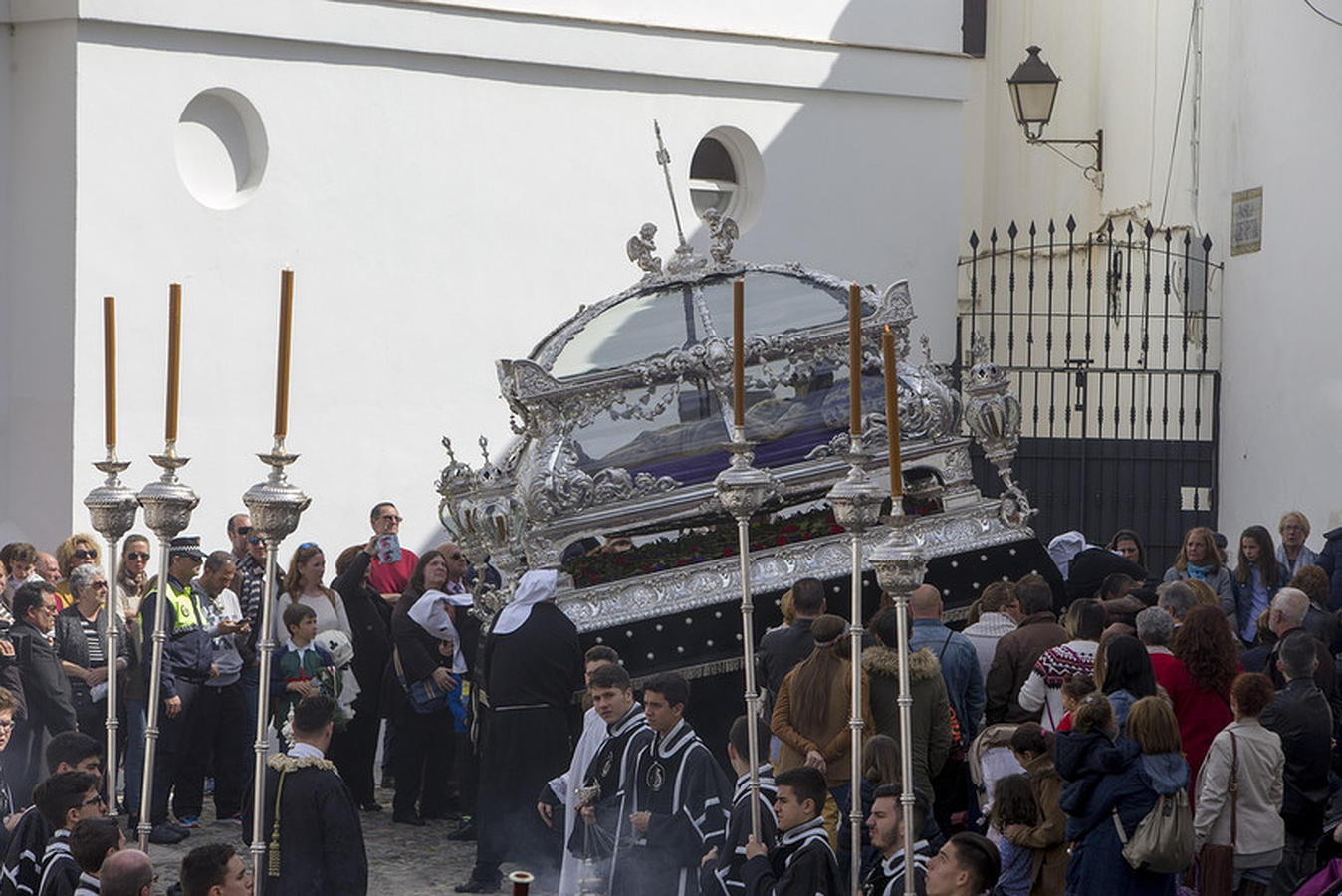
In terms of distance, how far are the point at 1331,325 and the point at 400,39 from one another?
22.5ft

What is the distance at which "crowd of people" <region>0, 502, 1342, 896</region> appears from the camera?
7.85 meters

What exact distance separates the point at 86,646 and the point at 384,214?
18.0 ft

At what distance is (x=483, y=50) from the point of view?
16.2 meters

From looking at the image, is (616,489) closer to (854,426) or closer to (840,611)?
(840,611)

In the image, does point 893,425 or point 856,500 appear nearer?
point 893,425

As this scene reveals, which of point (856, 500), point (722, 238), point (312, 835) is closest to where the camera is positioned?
point (856, 500)

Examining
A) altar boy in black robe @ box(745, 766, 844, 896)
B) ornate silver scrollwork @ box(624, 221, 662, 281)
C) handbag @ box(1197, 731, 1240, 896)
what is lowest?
handbag @ box(1197, 731, 1240, 896)

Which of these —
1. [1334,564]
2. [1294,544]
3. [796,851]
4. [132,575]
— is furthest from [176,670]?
[1334,564]

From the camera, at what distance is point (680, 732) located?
28.6 ft

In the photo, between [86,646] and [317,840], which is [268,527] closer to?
[317,840]

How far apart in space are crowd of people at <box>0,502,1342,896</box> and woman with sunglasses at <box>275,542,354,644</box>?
0.05 feet

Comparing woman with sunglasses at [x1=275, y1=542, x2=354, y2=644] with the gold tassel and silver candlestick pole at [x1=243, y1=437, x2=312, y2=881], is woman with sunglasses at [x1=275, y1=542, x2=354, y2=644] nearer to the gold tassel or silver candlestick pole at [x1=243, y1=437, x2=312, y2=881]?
the gold tassel

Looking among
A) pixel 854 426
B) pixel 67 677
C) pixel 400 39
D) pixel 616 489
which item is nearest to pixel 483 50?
pixel 400 39

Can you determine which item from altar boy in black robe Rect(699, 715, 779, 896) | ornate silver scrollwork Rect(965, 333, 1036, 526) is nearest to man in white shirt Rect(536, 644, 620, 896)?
altar boy in black robe Rect(699, 715, 779, 896)
